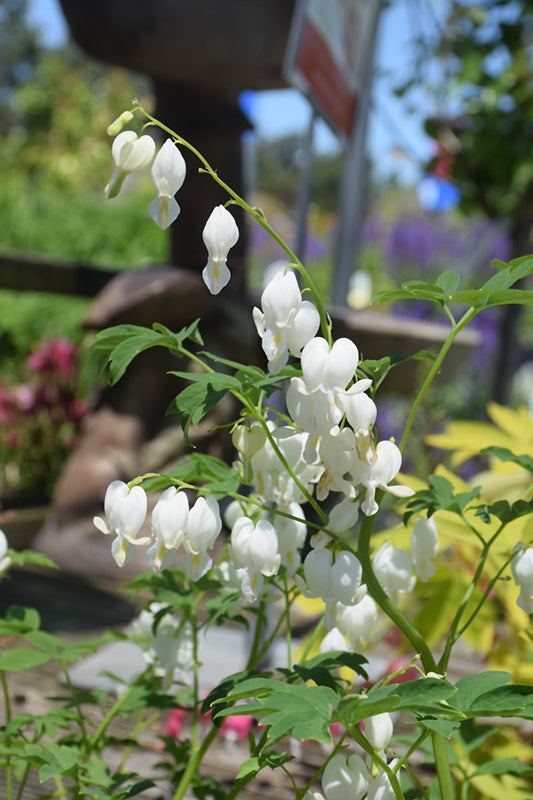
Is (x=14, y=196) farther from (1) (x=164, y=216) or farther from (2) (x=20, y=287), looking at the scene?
(1) (x=164, y=216)

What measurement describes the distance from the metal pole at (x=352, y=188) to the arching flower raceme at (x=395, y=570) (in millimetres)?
2174

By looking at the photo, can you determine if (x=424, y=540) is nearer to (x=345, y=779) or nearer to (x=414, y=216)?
(x=345, y=779)

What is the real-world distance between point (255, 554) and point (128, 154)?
1.40 feet

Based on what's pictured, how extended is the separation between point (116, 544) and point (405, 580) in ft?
1.22

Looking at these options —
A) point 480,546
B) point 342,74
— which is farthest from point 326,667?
point 342,74

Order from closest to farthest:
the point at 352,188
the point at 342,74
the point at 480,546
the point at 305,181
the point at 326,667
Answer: the point at 326,667 → the point at 480,546 → the point at 305,181 → the point at 342,74 → the point at 352,188

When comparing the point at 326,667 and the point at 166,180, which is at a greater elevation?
the point at 166,180

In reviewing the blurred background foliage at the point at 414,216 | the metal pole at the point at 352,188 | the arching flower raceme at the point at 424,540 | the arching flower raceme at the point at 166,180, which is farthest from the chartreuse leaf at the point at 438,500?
the metal pole at the point at 352,188

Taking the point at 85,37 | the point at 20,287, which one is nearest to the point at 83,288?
the point at 20,287

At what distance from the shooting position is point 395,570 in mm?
944

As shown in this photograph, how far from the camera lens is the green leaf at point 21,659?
35.7 inches

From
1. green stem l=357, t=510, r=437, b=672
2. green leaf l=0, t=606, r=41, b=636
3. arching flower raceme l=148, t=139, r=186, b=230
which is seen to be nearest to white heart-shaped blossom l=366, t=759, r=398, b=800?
green stem l=357, t=510, r=437, b=672

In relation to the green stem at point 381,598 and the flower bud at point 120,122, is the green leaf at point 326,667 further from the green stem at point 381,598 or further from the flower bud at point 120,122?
the flower bud at point 120,122

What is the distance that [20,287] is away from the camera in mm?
3115
